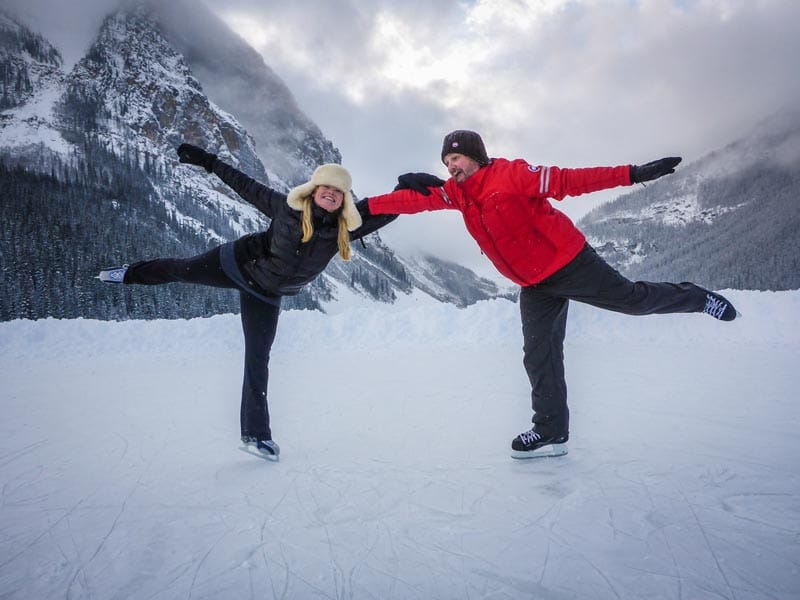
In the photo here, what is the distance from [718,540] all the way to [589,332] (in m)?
8.49

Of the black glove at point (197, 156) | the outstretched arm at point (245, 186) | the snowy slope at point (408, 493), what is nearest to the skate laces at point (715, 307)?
the snowy slope at point (408, 493)

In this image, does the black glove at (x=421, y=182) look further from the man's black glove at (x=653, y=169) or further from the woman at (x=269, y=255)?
the man's black glove at (x=653, y=169)

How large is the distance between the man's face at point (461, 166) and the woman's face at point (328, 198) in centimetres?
80

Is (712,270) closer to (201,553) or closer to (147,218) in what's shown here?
(201,553)

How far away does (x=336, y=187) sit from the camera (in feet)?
9.62

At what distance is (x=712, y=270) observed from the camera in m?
77.7

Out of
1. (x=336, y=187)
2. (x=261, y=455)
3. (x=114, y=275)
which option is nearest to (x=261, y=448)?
(x=261, y=455)

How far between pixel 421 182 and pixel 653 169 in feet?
4.65

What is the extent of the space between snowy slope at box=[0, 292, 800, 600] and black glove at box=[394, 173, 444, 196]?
1814 mm

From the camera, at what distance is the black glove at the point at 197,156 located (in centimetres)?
329

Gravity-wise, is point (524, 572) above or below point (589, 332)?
below

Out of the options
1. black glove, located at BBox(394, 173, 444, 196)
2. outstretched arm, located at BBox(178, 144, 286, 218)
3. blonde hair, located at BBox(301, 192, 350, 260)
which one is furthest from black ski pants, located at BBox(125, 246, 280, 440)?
black glove, located at BBox(394, 173, 444, 196)

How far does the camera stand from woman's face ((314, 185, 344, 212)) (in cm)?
286

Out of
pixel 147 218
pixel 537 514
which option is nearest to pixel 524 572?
pixel 537 514
